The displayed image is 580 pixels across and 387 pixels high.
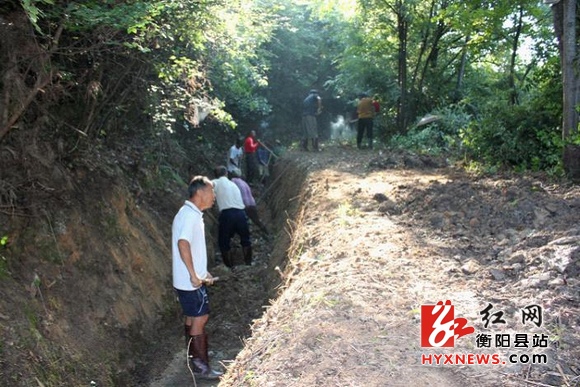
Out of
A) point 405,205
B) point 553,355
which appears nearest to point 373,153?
point 405,205

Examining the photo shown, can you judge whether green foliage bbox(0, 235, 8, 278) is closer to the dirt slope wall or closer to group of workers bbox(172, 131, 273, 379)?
the dirt slope wall

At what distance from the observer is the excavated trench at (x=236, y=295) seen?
615cm

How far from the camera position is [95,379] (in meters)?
5.39

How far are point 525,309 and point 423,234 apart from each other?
2.05 m

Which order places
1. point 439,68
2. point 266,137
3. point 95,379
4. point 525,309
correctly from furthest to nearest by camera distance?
point 266,137, point 439,68, point 95,379, point 525,309

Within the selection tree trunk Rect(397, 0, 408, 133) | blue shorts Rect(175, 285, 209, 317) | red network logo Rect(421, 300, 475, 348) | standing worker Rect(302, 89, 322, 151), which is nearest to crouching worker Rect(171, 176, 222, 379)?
blue shorts Rect(175, 285, 209, 317)

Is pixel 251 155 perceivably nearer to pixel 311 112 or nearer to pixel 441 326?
pixel 311 112

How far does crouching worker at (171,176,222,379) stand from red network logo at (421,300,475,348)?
2361 mm

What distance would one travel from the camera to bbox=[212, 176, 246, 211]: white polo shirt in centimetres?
912

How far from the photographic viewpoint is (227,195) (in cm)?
910

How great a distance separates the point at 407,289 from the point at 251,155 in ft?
39.4

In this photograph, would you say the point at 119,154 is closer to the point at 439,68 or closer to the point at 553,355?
the point at 553,355

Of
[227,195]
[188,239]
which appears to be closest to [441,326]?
[188,239]

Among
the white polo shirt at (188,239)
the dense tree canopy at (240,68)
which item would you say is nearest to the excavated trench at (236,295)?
the white polo shirt at (188,239)
